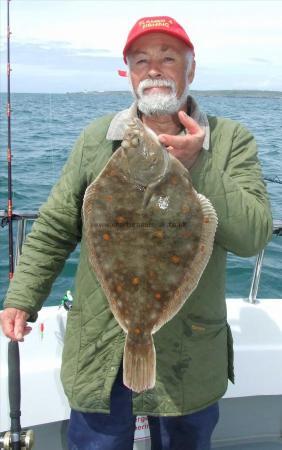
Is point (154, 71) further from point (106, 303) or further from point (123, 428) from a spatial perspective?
point (123, 428)

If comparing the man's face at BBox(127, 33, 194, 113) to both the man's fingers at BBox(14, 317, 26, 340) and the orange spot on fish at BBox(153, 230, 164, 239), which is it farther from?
the man's fingers at BBox(14, 317, 26, 340)

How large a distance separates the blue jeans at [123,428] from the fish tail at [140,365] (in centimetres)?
37

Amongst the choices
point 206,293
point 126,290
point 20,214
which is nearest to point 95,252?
point 126,290

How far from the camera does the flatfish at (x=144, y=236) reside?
1944 millimetres

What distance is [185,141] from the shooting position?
75.6 inches

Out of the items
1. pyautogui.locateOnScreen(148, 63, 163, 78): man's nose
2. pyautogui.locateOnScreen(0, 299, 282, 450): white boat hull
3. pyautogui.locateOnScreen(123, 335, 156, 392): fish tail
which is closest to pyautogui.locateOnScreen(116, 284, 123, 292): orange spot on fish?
pyautogui.locateOnScreen(123, 335, 156, 392): fish tail

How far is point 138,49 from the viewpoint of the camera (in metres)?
2.45

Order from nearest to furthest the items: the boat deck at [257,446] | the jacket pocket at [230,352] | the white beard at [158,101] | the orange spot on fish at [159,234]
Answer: the orange spot on fish at [159,234], the white beard at [158,101], the jacket pocket at [230,352], the boat deck at [257,446]

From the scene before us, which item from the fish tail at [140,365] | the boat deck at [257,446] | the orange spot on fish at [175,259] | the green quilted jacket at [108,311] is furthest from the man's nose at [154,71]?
the boat deck at [257,446]

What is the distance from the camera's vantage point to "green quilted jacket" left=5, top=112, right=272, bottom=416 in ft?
7.82

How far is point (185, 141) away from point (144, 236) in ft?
1.34

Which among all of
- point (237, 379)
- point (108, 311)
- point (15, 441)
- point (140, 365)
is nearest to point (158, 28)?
point (108, 311)

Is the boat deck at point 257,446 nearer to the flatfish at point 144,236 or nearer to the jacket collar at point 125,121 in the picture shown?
the flatfish at point 144,236

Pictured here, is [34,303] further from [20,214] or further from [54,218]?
[20,214]
